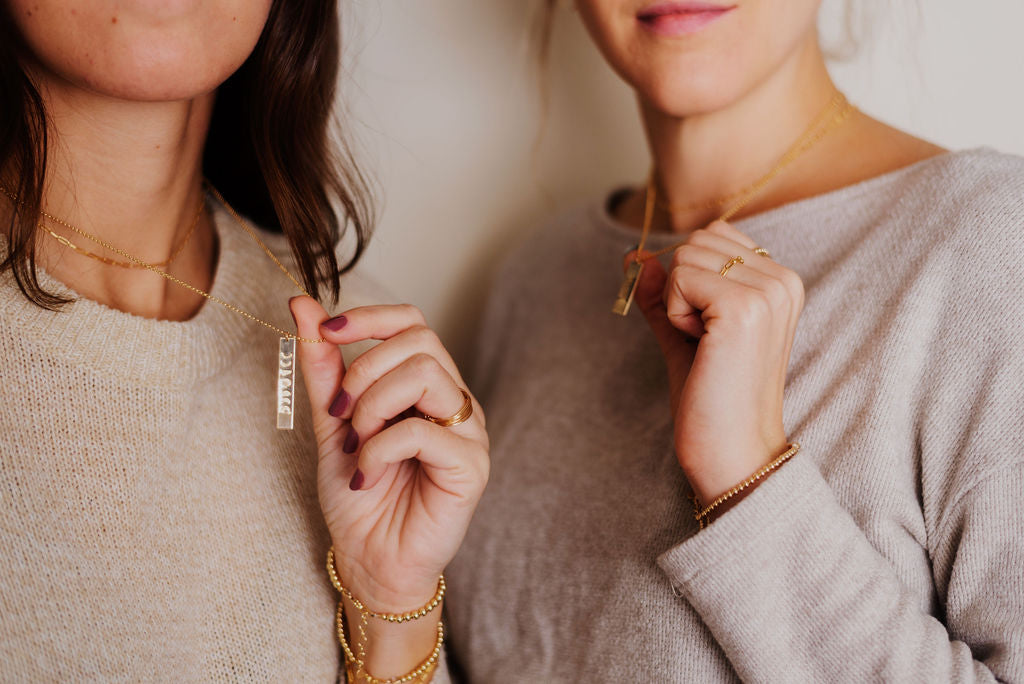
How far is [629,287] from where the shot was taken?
1145 millimetres

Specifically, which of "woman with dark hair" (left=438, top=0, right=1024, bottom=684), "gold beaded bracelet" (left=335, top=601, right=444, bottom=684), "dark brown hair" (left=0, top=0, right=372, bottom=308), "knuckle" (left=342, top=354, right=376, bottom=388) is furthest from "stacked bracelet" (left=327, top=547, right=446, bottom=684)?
"dark brown hair" (left=0, top=0, right=372, bottom=308)

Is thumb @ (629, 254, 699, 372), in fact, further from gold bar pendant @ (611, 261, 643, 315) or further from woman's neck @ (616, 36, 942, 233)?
woman's neck @ (616, 36, 942, 233)

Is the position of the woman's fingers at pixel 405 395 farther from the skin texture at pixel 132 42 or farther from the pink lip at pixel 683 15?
the pink lip at pixel 683 15

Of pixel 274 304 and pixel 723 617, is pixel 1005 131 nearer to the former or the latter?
pixel 723 617

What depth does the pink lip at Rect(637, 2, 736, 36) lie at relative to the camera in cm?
110

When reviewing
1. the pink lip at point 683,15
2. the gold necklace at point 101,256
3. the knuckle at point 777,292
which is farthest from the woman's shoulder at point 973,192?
the gold necklace at point 101,256

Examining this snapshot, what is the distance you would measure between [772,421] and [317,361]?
1.60 feet

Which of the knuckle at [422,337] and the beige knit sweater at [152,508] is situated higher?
the knuckle at [422,337]

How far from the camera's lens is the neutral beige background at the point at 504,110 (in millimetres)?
1451

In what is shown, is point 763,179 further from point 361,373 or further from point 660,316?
point 361,373

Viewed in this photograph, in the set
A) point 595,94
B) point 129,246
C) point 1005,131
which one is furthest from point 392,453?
point 1005,131

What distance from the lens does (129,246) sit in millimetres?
1069

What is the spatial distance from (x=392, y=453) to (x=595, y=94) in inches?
40.4

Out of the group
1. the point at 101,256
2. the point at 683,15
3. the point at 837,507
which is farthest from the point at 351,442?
the point at 683,15
